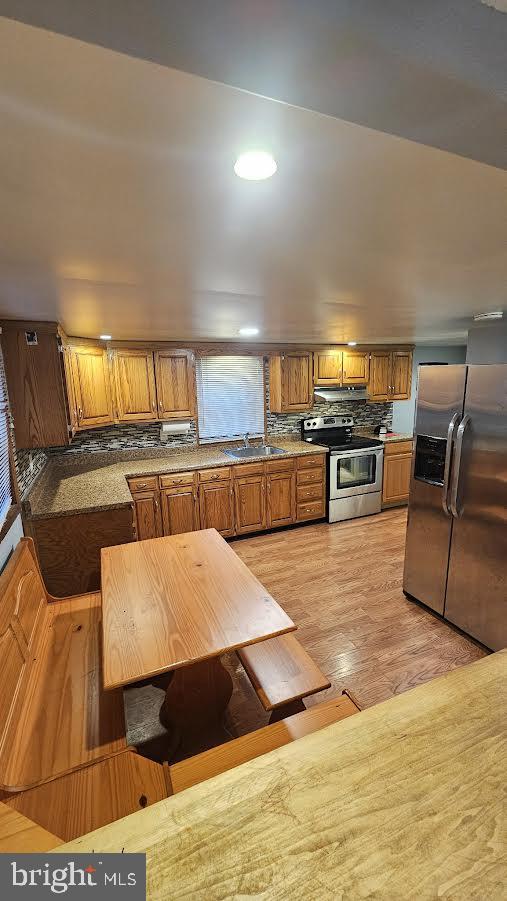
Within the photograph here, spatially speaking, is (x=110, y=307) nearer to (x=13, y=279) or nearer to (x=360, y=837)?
(x=13, y=279)

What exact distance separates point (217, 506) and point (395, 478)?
237 centimetres

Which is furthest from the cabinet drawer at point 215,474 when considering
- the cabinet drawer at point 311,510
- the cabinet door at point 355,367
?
the cabinet door at point 355,367

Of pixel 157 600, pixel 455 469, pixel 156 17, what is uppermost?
pixel 156 17

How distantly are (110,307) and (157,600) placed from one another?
1.52 m

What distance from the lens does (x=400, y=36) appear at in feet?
1.29

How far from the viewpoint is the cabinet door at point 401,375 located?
4965 millimetres

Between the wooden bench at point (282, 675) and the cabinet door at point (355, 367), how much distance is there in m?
3.58

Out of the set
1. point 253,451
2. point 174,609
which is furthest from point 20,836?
point 253,451

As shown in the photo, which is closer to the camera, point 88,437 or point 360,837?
point 360,837

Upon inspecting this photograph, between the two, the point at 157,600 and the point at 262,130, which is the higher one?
the point at 262,130

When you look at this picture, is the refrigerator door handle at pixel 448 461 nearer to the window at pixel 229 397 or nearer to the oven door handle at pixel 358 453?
the oven door handle at pixel 358 453

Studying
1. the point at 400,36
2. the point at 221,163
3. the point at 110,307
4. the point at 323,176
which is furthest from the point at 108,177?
the point at 110,307

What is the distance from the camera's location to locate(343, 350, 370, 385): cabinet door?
4680mm

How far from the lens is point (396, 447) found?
4723 mm
